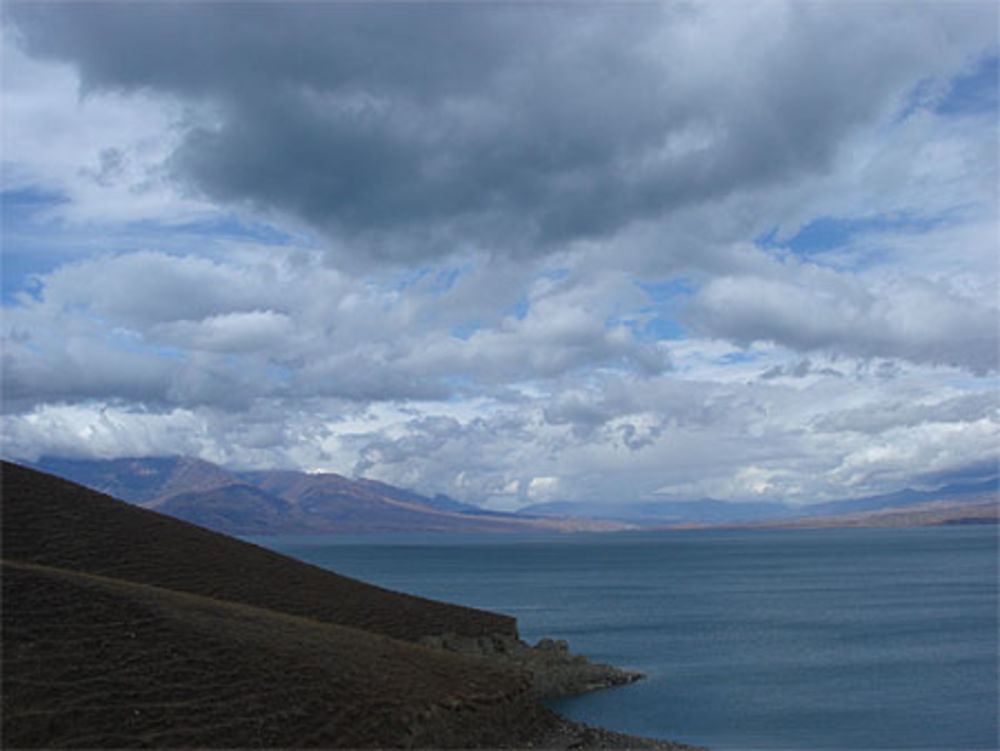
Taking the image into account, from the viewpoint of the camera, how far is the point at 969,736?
52.0 meters

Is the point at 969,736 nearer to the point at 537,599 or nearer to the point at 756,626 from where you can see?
the point at 756,626

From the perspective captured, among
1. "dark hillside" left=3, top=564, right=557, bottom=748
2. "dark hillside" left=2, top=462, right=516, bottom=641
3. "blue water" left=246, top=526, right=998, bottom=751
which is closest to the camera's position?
"dark hillside" left=3, top=564, right=557, bottom=748

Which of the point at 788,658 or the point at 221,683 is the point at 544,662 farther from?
the point at 221,683

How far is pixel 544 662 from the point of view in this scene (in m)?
65.8

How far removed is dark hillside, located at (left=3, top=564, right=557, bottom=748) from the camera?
3178 centimetres

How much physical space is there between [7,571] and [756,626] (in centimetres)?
8384

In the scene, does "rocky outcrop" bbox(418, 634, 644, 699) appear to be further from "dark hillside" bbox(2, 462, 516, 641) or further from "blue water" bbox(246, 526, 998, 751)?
"dark hillside" bbox(2, 462, 516, 641)

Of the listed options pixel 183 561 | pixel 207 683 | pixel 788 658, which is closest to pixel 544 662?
pixel 788 658

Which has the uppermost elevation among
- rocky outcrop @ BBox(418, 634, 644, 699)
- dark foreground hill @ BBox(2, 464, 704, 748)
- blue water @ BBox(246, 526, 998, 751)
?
dark foreground hill @ BBox(2, 464, 704, 748)

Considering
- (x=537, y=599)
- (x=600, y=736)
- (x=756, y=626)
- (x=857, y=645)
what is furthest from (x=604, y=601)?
(x=600, y=736)

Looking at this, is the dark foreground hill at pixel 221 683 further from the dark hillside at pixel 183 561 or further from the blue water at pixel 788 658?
the dark hillside at pixel 183 561

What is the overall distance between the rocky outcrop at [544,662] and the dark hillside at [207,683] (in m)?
18.1

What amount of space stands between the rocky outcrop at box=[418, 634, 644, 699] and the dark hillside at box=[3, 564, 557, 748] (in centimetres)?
1809

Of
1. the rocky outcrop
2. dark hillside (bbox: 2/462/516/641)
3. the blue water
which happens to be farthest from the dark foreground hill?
dark hillside (bbox: 2/462/516/641)
